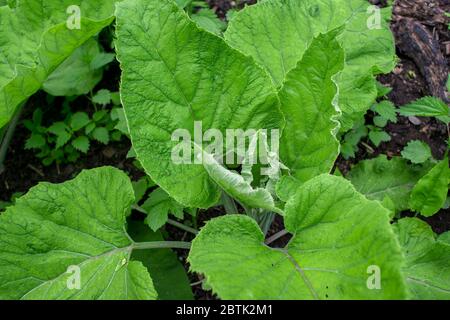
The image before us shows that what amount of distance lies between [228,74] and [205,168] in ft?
1.12

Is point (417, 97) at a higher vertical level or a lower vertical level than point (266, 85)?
lower

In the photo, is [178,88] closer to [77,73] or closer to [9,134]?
[77,73]

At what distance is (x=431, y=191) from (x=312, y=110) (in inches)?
28.7

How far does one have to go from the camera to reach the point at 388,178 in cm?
256

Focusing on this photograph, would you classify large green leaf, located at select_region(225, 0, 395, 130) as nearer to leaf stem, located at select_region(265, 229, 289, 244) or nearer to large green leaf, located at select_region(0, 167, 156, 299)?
leaf stem, located at select_region(265, 229, 289, 244)

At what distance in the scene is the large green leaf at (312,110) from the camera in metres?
1.94

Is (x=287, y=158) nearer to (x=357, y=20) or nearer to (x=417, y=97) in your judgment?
(x=357, y=20)

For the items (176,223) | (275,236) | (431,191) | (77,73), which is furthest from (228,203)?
(77,73)

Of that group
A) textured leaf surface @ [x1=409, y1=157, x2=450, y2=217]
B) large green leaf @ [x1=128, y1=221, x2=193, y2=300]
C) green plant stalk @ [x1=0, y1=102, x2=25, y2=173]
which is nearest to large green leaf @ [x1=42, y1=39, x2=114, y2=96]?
green plant stalk @ [x1=0, y1=102, x2=25, y2=173]

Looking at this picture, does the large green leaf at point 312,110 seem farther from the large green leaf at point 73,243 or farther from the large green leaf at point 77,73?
the large green leaf at point 77,73

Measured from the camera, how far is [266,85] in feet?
6.46

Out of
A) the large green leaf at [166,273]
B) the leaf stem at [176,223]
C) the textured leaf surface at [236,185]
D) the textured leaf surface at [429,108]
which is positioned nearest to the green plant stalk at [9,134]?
the leaf stem at [176,223]
